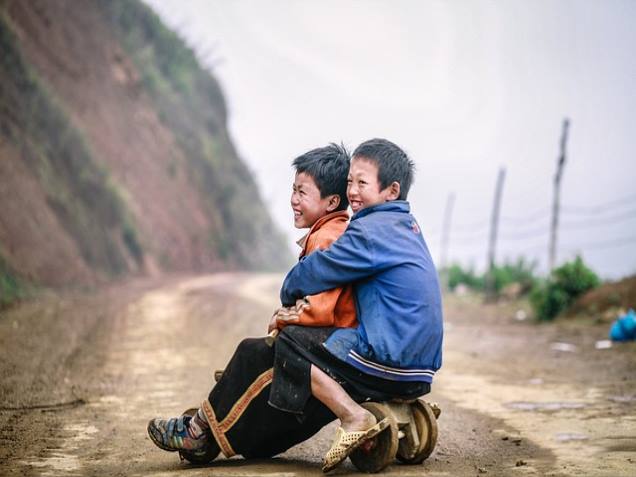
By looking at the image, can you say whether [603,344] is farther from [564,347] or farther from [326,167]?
[326,167]

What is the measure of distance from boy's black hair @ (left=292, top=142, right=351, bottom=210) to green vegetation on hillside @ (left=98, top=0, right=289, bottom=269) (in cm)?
3448

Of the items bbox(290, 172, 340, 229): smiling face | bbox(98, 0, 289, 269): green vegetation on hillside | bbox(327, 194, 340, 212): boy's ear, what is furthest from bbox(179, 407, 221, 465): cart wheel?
bbox(98, 0, 289, 269): green vegetation on hillside

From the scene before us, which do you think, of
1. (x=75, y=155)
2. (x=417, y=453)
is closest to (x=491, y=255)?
(x=75, y=155)

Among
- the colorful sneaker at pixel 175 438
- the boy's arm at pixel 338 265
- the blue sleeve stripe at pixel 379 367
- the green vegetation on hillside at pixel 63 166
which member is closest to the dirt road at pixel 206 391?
the colorful sneaker at pixel 175 438

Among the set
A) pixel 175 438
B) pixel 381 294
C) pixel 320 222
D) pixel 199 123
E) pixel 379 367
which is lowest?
pixel 175 438

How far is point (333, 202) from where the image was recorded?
482cm

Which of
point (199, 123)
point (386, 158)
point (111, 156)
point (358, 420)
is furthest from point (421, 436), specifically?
point (199, 123)

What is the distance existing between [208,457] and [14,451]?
1162 mm

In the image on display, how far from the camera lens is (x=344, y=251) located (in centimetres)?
429

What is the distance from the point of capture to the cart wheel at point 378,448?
4.26 m

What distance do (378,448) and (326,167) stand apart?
1505 millimetres

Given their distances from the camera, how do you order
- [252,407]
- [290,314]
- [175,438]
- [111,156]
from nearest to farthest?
[290,314]
[252,407]
[175,438]
[111,156]

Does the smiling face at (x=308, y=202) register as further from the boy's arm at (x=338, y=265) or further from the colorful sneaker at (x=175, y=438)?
the colorful sneaker at (x=175, y=438)

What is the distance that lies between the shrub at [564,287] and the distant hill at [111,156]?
10.2 metres
